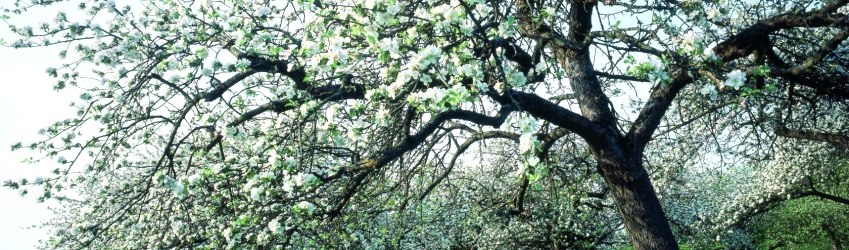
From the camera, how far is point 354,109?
16.5ft

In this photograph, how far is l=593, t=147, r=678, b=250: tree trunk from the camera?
24.1 ft

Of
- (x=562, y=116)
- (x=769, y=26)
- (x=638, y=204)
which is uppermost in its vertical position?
(x=769, y=26)

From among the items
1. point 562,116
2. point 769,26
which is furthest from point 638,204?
point 769,26

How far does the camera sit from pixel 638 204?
744 cm

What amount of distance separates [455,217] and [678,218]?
8006 millimetres

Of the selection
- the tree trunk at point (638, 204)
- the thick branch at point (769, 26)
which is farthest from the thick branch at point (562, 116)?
the thick branch at point (769, 26)

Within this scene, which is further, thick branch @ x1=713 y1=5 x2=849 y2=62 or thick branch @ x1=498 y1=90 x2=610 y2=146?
thick branch @ x1=498 y1=90 x2=610 y2=146

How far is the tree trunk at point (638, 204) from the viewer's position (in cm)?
734

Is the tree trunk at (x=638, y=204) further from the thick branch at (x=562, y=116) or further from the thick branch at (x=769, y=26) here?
the thick branch at (x=769, y=26)

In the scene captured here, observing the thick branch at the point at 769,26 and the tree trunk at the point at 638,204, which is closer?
the thick branch at the point at 769,26

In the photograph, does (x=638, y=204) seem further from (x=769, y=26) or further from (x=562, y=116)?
(x=769, y=26)

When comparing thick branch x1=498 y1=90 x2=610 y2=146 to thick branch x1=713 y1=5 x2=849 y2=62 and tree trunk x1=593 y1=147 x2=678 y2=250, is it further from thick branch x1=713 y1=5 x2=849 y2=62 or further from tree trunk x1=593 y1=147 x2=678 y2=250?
thick branch x1=713 y1=5 x2=849 y2=62

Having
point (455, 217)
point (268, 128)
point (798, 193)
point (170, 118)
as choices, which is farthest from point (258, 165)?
point (798, 193)

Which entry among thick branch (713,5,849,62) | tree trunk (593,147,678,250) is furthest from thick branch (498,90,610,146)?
thick branch (713,5,849,62)
